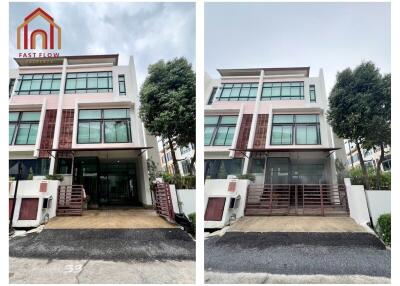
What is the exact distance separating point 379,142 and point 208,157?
1.71m

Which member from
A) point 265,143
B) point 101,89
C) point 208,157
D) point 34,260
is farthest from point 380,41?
point 34,260

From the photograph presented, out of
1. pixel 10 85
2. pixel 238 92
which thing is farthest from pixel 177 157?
pixel 10 85

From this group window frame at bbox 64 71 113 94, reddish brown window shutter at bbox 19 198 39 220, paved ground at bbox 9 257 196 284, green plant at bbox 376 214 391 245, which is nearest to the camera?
paved ground at bbox 9 257 196 284

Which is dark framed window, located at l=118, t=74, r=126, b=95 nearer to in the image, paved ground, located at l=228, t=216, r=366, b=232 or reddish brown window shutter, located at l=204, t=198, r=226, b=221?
reddish brown window shutter, located at l=204, t=198, r=226, b=221

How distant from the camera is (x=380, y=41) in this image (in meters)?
3.85

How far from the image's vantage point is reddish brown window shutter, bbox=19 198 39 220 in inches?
149

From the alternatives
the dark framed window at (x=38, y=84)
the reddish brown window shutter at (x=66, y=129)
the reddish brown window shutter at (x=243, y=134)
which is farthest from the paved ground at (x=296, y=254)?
the dark framed window at (x=38, y=84)

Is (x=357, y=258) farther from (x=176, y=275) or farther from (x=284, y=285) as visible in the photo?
(x=176, y=275)

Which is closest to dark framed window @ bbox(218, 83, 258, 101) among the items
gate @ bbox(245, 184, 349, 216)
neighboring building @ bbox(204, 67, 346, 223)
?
neighboring building @ bbox(204, 67, 346, 223)

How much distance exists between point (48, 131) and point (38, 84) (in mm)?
A: 527

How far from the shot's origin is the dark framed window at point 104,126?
3.91 metres

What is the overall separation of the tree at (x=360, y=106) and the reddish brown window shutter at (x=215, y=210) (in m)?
1.40

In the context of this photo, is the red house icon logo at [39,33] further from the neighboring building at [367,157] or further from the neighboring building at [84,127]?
the neighboring building at [367,157]

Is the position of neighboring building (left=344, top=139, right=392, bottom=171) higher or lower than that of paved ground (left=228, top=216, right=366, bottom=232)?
higher
